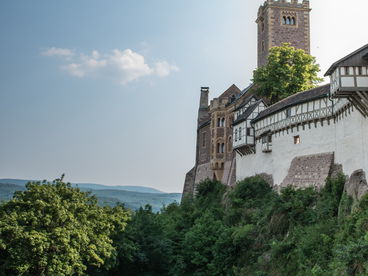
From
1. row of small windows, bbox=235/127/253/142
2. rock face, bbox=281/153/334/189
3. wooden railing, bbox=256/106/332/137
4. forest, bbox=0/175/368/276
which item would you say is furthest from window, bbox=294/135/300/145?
row of small windows, bbox=235/127/253/142

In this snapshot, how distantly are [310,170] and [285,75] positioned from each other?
15.2 meters

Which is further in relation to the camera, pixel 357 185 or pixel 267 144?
pixel 267 144

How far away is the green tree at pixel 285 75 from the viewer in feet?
140

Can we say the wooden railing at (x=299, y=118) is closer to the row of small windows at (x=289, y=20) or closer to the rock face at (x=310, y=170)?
the rock face at (x=310, y=170)

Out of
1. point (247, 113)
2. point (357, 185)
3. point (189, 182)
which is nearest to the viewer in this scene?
point (357, 185)

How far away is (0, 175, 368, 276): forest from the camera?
832 inches

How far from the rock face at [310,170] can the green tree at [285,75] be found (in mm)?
11960

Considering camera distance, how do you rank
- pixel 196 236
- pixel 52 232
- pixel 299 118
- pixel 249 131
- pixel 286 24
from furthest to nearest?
pixel 286 24
pixel 249 131
pixel 196 236
pixel 299 118
pixel 52 232

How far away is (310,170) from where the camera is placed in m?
29.9

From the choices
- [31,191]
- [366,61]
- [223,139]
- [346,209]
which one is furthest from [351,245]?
[223,139]

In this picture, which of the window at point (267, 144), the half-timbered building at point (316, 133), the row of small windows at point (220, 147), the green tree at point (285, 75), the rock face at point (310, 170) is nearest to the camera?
the half-timbered building at point (316, 133)

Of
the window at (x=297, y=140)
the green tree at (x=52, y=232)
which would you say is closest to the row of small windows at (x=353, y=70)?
the window at (x=297, y=140)

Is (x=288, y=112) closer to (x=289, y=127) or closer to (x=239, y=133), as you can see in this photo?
(x=289, y=127)

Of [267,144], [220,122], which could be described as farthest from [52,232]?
[220,122]
